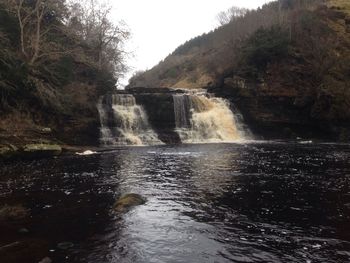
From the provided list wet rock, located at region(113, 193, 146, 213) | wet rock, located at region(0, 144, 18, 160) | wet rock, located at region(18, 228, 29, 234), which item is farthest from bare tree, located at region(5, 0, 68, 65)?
wet rock, located at region(18, 228, 29, 234)

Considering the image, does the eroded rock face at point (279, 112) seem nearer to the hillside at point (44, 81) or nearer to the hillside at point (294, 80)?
the hillside at point (294, 80)

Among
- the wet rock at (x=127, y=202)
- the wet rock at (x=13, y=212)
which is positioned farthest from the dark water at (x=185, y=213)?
the wet rock at (x=13, y=212)

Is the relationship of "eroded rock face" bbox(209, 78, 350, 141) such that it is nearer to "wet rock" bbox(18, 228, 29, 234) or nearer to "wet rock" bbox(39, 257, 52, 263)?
"wet rock" bbox(18, 228, 29, 234)

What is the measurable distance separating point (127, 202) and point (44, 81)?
22878mm

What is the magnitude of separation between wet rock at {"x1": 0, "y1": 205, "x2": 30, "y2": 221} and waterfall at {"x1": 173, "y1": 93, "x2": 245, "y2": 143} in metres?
26.6

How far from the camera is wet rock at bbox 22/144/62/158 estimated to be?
2628 centimetres

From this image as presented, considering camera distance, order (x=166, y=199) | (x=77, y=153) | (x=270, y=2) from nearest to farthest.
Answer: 1. (x=166, y=199)
2. (x=77, y=153)
3. (x=270, y=2)

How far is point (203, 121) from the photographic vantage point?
40.8 m

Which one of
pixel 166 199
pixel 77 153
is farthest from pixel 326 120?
pixel 166 199

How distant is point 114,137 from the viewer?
36.9 m

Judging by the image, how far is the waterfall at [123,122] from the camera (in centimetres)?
3700

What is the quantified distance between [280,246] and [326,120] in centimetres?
3381

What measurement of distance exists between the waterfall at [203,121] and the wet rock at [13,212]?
2665 cm

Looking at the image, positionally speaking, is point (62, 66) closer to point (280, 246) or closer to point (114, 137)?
point (114, 137)
